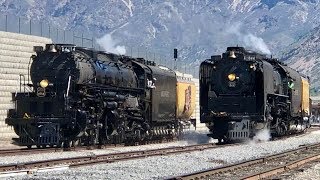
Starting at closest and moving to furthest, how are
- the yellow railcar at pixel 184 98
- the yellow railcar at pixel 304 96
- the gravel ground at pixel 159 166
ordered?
the gravel ground at pixel 159 166, the yellow railcar at pixel 184 98, the yellow railcar at pixel 304 96

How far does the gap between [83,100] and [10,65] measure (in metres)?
14.5

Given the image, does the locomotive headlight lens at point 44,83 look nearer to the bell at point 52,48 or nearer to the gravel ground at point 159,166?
the bell at point 52,48

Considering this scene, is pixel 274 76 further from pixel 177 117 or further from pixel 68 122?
pixel 68 122

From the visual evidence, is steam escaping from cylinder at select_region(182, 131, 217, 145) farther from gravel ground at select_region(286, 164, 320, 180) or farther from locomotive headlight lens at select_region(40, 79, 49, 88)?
gravel ground at select_region(286, 164, 320, 180)

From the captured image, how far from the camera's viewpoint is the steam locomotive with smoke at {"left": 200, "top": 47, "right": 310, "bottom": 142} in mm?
31922

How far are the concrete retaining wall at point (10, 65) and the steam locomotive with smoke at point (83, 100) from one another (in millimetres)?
9711

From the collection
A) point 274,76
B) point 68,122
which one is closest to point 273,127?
point 274,76

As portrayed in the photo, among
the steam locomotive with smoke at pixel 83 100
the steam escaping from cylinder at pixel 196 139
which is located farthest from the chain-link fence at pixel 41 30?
the steam locomotive with smoke at pixel 83 100

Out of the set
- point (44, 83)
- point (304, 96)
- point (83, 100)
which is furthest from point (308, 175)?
point (304, 96)

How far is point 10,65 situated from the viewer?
40.9m

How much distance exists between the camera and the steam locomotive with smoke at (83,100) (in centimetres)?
2662

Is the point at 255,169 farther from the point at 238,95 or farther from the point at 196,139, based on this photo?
the point at 196,139

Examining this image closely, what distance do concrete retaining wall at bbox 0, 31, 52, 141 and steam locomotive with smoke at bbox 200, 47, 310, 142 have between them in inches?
500

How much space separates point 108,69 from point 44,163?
11188 millimetres
